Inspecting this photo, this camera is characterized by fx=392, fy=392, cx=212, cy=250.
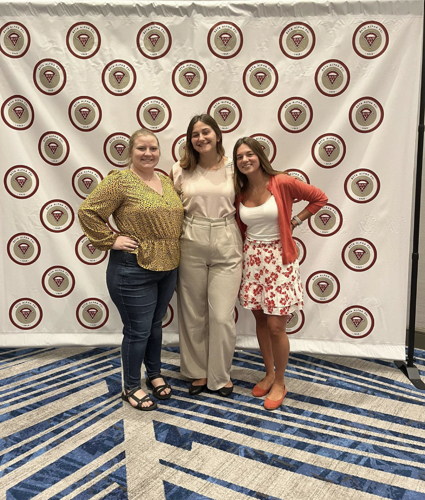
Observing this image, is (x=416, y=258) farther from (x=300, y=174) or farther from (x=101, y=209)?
(x=101, y=209)

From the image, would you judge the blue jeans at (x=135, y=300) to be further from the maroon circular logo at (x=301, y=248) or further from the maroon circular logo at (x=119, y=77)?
the maroon circular logo at (x=119, y=77)

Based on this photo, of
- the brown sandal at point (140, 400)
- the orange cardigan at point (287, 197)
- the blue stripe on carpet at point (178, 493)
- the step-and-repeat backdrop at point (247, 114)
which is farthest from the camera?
the step-and-repeat backdrop at point (247, 114)

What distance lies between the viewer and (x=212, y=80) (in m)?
2.63

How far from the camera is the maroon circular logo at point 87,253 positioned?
2850 millimetres

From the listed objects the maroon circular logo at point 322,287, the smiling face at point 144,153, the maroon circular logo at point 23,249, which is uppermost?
the smiling face at point 144,153

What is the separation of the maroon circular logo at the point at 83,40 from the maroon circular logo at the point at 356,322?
2.52 meters

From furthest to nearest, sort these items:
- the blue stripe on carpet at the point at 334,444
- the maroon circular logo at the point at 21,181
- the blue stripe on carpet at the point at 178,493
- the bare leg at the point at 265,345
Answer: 1. the maroon circular logo at the point at 21,181
2. the bare leg at the point at 265,345
3. the blue stripe on carpet at the point at 334,444
4. the blue stripe on carpet at the point at 178,493

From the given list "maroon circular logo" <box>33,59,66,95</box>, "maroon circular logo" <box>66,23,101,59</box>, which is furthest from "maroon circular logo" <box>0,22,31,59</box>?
"maroon circular logo" <box>66,23,101,59</box>

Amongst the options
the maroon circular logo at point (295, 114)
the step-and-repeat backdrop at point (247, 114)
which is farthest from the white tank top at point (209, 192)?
the maroon circular logo at point (295, 114)

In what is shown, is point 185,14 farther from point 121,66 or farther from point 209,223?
point 209,223

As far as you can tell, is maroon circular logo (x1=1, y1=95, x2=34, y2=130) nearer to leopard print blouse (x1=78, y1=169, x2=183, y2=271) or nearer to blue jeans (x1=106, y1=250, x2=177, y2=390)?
leopard print blouse (x1=78, y1=169, x2=183, y2=271)

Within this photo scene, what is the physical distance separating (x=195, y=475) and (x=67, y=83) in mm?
2491

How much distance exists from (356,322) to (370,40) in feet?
6.21

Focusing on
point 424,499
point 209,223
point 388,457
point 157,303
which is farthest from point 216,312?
point 424,499
